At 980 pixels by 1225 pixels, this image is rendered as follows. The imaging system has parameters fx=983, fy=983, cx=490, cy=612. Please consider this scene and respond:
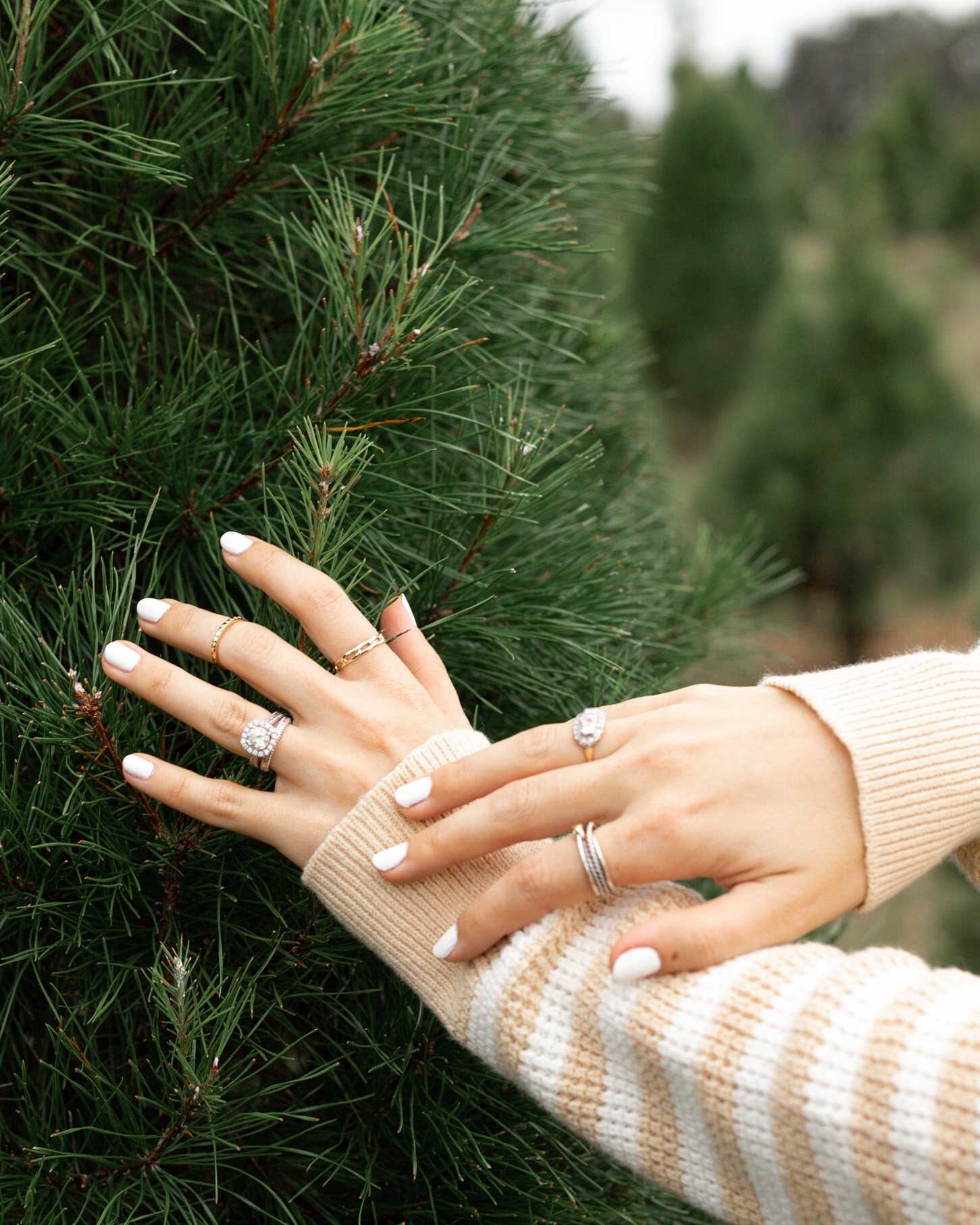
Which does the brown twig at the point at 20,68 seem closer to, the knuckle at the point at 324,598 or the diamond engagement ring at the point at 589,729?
the knuckle at the point at 324,598

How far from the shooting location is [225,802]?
1.93ft

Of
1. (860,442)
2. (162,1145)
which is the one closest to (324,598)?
(162,1145)

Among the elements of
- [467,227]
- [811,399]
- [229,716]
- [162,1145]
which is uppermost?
[467,227]

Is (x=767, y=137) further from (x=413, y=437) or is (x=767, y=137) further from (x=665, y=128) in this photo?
(x=413, y=437)

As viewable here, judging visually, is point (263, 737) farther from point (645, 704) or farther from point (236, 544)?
point (645, 704)

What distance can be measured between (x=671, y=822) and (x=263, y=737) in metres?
0.25

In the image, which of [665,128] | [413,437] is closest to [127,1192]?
[413,437]

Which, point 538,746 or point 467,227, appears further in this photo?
point 467,227

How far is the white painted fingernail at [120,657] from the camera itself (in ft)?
1.91

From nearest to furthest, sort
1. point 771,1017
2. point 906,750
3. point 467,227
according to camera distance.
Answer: point 771,1017 → point 906,750 → point 467,227

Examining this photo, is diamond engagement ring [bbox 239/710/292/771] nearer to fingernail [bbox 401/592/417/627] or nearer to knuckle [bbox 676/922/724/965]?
fingernail [bbox 401/592/417/627]

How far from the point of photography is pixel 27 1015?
67 cm

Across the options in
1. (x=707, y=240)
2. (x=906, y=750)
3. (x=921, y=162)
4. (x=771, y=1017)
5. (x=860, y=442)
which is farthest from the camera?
(x=921, y=162)

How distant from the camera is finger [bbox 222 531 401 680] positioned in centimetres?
60
